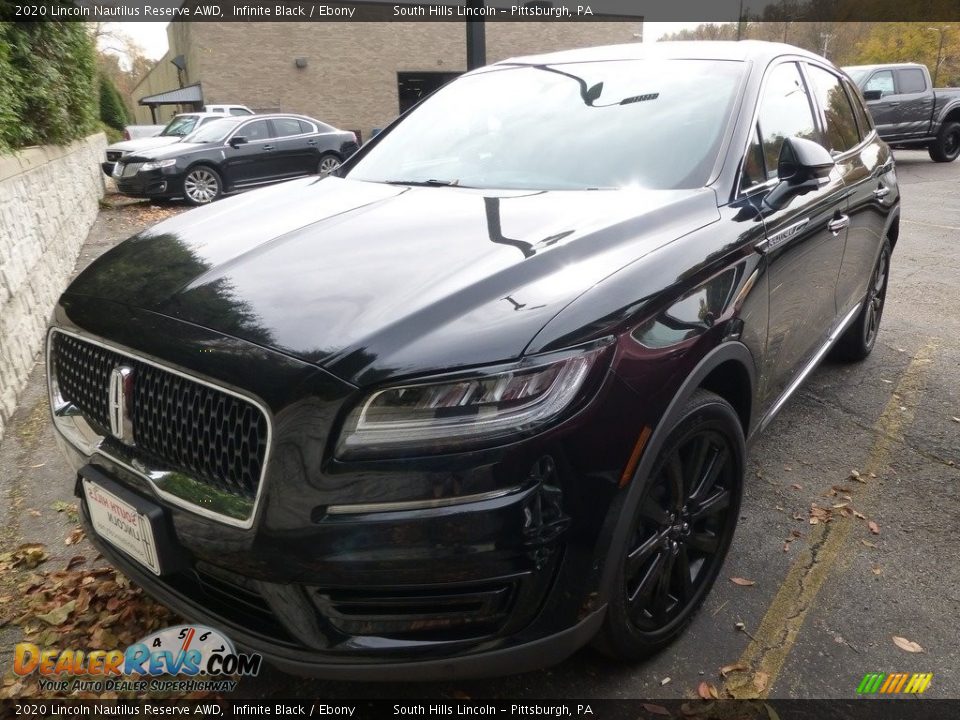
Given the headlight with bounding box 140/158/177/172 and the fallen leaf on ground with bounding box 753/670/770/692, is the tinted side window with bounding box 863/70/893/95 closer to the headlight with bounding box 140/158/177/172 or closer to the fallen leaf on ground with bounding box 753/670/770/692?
the headlight with bounding box 140/158/177/172

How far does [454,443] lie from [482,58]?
28.3 ft

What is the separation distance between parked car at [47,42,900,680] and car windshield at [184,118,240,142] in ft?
36.6

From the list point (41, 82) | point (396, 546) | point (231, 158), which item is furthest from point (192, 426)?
point (231, 158)

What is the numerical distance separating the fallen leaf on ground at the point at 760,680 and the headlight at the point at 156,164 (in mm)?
12019

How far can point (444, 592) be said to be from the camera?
1.61 metres

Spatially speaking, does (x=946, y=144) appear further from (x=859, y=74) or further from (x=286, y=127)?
(x=286, y=127)

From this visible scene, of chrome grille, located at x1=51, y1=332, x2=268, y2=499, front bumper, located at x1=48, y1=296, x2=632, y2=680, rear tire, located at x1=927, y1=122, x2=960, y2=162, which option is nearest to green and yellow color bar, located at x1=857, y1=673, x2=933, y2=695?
front bumper, located at x1=48, y1=296, x2=632, y2=680

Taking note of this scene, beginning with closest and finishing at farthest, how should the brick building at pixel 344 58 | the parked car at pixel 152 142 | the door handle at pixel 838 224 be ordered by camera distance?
the door handle at pixel 838 224
the parked car at pixel 152 142
the brick building at pixel 344 58

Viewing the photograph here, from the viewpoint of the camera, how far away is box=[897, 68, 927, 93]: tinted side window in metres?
14.8

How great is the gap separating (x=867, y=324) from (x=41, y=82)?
23.5 ft

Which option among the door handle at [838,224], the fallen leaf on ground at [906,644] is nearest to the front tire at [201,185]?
the door handle at [838,224]

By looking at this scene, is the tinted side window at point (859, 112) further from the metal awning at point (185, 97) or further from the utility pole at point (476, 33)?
the metal awning at point (185, 97)

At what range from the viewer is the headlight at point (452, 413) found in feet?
5.12

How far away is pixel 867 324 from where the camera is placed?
4.54 meters
